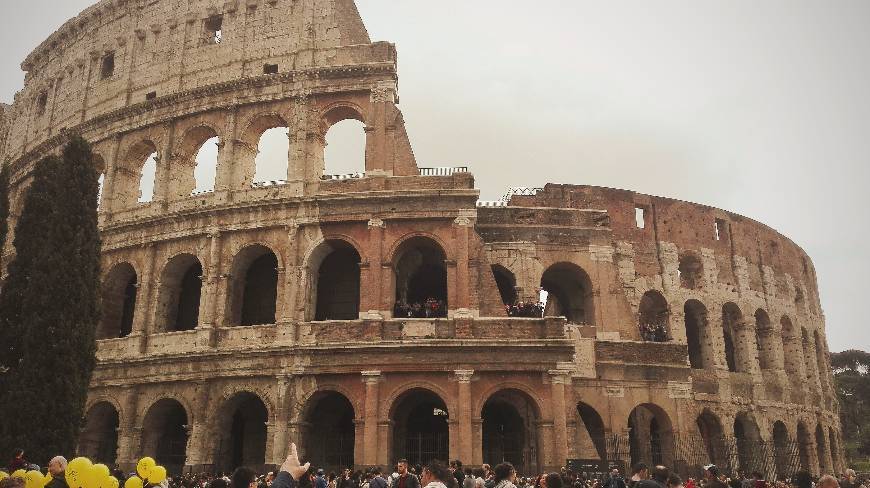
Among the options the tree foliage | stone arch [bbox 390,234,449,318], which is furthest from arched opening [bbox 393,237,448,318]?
the tree foliage

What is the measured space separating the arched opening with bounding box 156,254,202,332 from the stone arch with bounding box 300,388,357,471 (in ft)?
16.4

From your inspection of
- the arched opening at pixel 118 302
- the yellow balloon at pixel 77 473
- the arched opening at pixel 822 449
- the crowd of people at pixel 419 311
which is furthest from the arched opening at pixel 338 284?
the arched opening at pixel 822 449

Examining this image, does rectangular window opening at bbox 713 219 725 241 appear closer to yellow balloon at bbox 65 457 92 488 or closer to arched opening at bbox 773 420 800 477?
A: arched opening at bbox 773 420 800 477

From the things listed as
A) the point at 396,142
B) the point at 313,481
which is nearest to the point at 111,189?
the point at 396,142

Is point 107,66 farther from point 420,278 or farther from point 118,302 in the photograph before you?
point 420,278

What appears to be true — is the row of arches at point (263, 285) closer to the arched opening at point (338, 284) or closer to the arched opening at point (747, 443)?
the arched opening at point (338, 284)

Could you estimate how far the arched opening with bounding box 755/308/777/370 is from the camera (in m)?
29.3

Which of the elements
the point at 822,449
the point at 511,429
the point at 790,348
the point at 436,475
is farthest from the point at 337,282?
the point at 822,449

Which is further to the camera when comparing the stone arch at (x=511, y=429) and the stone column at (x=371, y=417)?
the stone arch at (x=511, y=429)

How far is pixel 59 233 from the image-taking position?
1664 cm

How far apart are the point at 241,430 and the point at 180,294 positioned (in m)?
4.84

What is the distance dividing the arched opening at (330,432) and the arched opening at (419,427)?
135 cm

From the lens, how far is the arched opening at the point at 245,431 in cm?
1927

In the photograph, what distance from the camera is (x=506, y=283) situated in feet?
77.9
